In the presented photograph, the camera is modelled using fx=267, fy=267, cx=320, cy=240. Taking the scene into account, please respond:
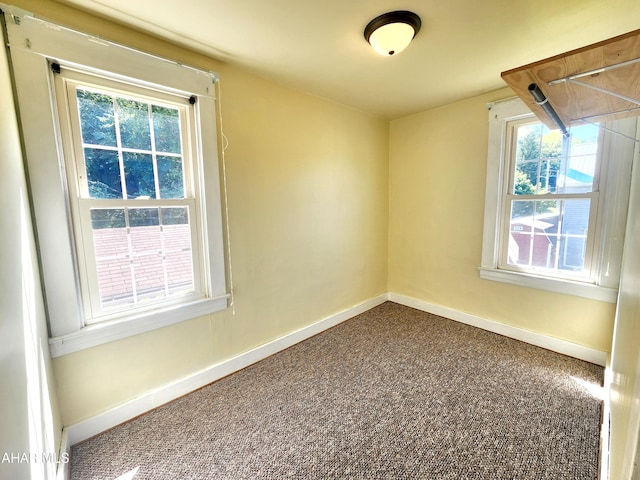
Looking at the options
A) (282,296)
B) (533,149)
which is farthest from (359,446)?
(533,149)

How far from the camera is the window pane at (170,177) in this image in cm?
178

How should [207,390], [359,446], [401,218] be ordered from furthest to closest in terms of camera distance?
[401,218] → [207,390] → [359,446]

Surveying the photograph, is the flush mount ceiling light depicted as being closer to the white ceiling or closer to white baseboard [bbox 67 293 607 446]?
the white ceiling

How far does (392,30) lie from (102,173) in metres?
1.86

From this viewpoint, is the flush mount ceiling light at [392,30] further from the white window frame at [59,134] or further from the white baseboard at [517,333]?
the white baseboard at [517,333]

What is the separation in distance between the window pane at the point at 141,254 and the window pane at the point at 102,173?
0.11 m

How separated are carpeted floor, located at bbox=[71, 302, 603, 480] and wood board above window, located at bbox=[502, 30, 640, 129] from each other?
68.0 inches

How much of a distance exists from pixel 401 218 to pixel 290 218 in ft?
5.21

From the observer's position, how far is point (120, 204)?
162cm

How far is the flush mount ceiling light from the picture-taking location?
144 centimetres

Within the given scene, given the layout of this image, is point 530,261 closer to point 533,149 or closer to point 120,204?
point 533,149

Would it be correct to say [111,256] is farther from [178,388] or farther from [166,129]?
[178,388]

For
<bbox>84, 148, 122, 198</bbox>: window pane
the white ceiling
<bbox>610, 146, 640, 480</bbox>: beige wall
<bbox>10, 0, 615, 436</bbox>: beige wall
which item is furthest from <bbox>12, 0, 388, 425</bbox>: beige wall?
<bbox>610, 146, 640, 480</bbox>: beige wall

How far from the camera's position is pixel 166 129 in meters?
1.79
